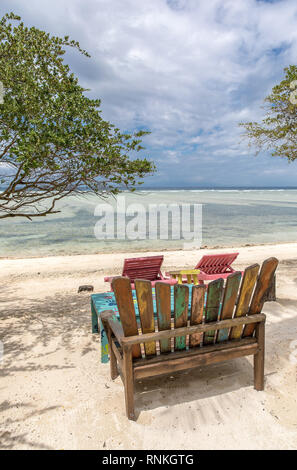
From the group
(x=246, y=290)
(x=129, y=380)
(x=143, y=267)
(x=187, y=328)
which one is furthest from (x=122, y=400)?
(x=143, y=267)

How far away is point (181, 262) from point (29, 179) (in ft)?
26.5

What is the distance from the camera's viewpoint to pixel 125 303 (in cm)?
250

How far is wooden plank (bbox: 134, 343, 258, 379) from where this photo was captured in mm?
2756

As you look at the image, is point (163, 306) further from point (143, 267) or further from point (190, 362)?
point (143, 267)

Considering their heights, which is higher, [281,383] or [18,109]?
[18,109]

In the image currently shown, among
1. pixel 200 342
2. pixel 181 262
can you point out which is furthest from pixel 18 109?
pixel 181 262

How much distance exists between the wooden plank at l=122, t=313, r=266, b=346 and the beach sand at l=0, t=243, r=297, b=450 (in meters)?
0.85

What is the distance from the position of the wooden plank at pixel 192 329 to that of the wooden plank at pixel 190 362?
331mm

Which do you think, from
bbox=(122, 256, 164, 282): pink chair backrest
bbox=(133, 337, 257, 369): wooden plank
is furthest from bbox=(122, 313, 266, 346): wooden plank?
bbox=(122, 256, 164, 282): pink chair backrest

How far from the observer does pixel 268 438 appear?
2.48 metres

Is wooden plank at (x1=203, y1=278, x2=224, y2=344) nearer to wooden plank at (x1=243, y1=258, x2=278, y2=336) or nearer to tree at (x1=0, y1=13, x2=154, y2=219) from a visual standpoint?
wooden plank at (x1=243, y1=258, x2=278, y2=336)

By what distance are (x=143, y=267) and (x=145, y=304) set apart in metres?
3.85

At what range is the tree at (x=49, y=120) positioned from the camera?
13.0 ft

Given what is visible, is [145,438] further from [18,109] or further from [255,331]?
[18,109]
